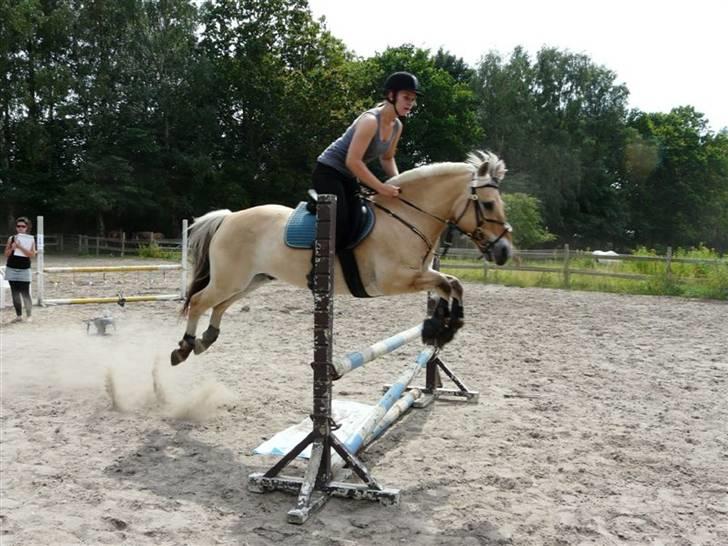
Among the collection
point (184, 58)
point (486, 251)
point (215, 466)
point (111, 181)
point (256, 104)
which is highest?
point (184, 58)

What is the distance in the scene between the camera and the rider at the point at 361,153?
4.23 m

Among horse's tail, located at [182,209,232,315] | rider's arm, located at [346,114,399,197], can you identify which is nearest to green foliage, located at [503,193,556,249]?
horse's tail, located at [182,209,232,315]

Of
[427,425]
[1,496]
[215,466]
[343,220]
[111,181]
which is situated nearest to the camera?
Answer: [1,496]

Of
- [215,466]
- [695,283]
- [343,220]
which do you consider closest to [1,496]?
[215,466]

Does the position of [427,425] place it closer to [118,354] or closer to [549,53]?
[118,354]

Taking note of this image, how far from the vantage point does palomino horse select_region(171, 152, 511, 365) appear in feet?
14.2

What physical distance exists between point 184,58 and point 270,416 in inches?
1389

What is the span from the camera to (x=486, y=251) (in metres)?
4.34

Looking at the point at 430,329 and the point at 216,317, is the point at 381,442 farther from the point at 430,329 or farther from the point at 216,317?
the point at 216,317

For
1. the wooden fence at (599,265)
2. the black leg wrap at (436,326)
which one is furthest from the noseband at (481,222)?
the wooden fence at (599,265)

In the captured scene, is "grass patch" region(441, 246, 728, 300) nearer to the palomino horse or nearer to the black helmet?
the palomino horse

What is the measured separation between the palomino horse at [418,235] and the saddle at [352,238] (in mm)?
47

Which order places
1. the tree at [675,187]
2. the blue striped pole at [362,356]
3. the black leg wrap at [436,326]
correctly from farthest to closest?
the tree at [675,187] < the black leg wrap at [436,326] < the blue striped pole at [362,356]

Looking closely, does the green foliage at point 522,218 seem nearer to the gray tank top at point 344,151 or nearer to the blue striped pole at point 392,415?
the blue striped pole at point 392,415
